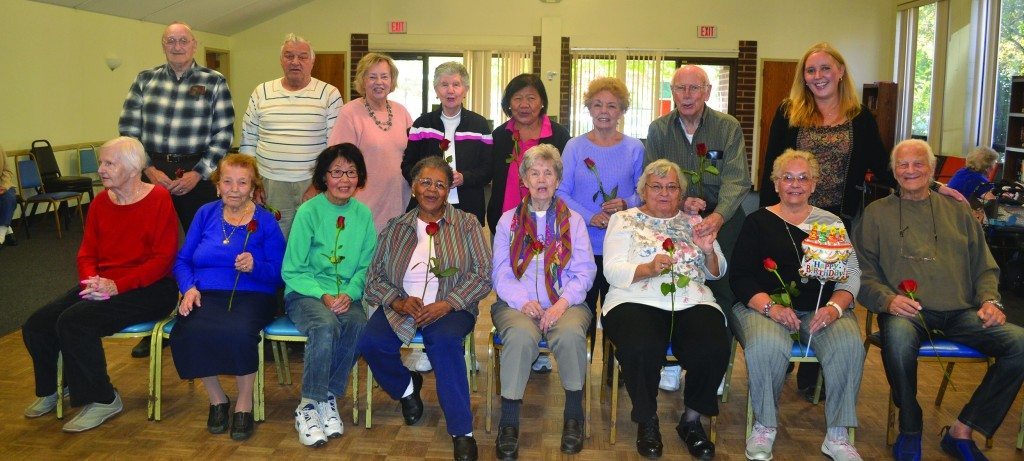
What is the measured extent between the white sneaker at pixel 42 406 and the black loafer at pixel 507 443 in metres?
A: 1.82

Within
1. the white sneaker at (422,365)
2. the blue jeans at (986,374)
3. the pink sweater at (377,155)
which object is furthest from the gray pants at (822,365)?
the pink sweater at (377,155)

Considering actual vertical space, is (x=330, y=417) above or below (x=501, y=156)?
below

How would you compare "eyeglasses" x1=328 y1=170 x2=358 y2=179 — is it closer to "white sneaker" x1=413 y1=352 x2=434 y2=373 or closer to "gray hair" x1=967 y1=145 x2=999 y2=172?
"white sneaker" x1=413 y1=352 x2=434 y2=373

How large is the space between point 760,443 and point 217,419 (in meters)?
2.07

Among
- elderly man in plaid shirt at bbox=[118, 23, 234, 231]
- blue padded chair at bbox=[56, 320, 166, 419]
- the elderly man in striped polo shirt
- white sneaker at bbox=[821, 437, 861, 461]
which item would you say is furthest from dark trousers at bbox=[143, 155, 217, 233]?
white sneaker at bbox=[821, 437, 861, 461]

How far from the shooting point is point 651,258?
3.26 meters

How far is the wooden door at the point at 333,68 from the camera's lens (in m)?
13.1

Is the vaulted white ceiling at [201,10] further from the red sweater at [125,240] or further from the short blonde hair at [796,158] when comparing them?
the short blonde hair at [796,158]

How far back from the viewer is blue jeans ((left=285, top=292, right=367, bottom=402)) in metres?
3.18

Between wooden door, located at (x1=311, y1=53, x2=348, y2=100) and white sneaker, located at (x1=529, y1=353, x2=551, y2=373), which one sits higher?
wooden door, located at (x1=311, y1=53, x2=348, y2=100)

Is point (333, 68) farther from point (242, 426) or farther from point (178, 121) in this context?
point (242, 426)

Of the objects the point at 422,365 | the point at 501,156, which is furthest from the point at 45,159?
the point at 501,156

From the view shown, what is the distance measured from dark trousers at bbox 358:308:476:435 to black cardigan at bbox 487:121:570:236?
75cm

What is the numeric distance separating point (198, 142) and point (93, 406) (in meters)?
1.41
